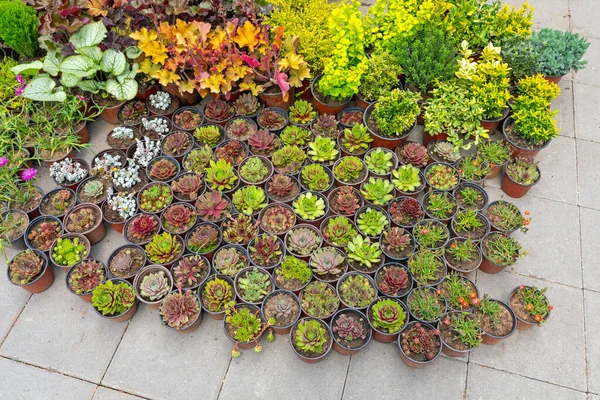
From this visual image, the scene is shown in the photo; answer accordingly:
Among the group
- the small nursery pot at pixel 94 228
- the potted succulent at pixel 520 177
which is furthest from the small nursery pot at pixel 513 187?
the small nursery pot at pixel 94 228

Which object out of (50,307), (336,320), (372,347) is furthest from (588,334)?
(50,307)

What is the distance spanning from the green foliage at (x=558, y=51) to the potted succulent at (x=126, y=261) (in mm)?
4473

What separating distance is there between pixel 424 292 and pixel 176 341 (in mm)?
2094

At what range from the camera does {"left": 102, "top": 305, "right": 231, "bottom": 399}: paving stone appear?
3.34m

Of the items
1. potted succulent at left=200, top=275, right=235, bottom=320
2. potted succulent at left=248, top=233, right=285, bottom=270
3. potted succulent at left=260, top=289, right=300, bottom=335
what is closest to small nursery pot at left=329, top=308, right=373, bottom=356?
potted succulent at left=260, top=289, right=300, bottom=335

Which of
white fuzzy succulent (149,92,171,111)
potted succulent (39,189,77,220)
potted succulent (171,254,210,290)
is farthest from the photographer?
white fuzzy succulent (149,92,171,111)

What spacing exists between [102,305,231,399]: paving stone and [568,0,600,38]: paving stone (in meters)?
5.83

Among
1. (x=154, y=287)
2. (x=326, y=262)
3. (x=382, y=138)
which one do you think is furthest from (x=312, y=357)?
(x=382, y=138)

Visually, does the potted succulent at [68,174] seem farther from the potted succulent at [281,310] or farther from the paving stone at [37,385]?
the potted succulent at [281,310]

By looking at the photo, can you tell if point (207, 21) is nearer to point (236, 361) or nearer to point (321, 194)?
point (321, 194)

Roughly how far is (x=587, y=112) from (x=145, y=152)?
15.9 feet

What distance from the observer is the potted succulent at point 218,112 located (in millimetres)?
4414

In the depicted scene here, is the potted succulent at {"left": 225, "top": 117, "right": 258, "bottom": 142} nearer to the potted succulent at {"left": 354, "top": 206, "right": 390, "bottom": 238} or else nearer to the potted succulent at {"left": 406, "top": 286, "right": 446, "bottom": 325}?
the potted succulent at {"left": 354, "top": 206, "right": 390, "bottom": 238}

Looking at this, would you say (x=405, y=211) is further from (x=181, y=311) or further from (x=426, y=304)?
(x=181, y=311)
